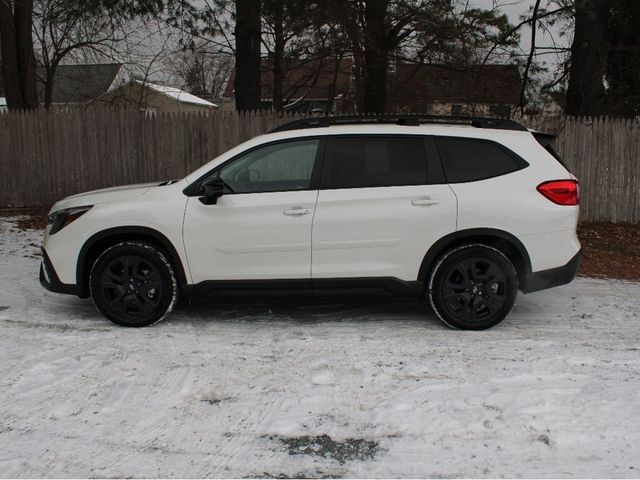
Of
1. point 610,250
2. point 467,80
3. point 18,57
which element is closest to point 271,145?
point 610,250

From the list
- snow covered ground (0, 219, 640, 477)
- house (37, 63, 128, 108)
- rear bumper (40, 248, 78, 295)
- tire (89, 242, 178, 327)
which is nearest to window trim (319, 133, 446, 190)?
snow covered ground (0, 219, 640, 477)

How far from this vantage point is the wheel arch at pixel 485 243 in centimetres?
546

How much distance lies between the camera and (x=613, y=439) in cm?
363

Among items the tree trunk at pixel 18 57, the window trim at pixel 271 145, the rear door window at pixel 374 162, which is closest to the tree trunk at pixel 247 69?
the tree trunk at pixel 18 57

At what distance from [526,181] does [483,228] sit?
1.80 ft

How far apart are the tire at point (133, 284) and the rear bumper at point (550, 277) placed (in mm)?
3073

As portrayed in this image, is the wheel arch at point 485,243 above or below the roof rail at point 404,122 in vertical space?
below

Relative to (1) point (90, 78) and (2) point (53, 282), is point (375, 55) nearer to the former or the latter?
(2) point (53, 282)

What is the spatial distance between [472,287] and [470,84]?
8664mm

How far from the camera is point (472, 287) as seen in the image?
5.53 metres

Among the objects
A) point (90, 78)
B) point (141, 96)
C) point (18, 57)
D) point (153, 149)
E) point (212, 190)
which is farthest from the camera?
point (90, 78)

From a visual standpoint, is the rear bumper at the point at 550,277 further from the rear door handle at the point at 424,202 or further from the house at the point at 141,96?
the house at the point at 141,96

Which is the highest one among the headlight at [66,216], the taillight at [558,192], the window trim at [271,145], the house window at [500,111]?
the house window at [500,111]

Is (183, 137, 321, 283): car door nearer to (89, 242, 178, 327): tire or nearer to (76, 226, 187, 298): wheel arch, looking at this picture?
(76, 226, 187, 298): wheel arch
